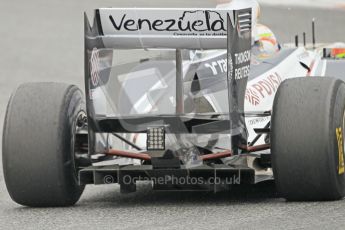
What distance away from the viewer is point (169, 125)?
24.3 ft

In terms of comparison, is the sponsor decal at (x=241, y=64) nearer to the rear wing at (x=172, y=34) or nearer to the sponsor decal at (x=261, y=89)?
the rear wing at (x=172, y=34)

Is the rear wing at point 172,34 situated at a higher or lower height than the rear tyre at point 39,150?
higher

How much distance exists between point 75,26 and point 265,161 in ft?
38.6

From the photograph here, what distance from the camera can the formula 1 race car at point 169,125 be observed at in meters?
7.13

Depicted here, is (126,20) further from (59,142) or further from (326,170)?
(326,170)

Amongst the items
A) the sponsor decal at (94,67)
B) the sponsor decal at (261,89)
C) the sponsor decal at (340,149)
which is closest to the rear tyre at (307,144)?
the sponsor decal at (340,149)

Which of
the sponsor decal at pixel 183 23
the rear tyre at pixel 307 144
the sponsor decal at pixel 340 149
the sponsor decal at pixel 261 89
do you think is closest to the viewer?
the rear tyre at pixel 307 144

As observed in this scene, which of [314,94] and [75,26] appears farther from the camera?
[75,26]

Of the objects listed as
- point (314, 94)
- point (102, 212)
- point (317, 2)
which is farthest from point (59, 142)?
point (317, 2)

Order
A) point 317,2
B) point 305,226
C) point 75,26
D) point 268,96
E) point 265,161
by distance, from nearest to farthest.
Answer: point 305,226
point 265,161
point 268,96
point 75,26
point 317,2

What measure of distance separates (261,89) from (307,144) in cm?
179

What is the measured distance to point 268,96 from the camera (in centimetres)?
880

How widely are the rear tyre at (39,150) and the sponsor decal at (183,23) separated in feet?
2.23

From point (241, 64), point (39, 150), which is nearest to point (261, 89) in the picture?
point (241, 64)
